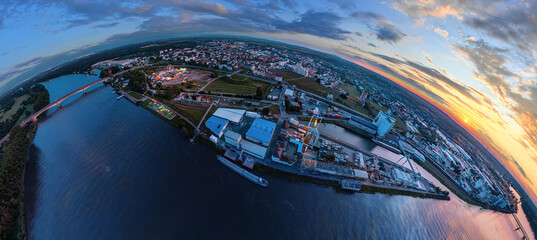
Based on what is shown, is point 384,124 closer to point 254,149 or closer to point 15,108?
point 254,149

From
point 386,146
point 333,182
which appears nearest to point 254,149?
point 333,182

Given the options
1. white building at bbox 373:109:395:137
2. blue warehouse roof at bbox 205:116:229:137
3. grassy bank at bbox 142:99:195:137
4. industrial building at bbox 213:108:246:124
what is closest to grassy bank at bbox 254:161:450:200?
blue warehouse roof at bbox 205:116:229:137

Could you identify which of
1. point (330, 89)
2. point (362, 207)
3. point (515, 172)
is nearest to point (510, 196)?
point (515, 172)

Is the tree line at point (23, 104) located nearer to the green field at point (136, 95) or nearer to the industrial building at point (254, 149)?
the green field at point (136, 95)

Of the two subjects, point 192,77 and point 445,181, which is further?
point 192,77

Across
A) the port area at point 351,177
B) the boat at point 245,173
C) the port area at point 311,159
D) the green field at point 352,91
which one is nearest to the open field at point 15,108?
the port area at point 311,159

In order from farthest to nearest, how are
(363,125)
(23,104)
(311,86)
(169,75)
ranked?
(311,86) → (169,75) → (23,104) → (363,125)

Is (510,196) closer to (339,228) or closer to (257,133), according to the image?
(339,228)

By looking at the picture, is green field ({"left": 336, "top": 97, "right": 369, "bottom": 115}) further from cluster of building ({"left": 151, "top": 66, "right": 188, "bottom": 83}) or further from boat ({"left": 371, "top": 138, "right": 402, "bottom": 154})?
cluster of building ({"left": 151, "top": 66, "right": 188, "bottom": 83})
